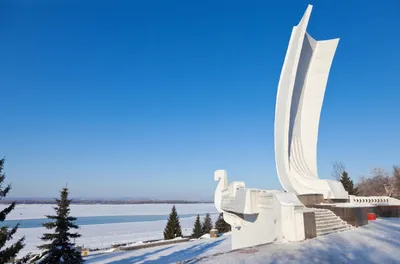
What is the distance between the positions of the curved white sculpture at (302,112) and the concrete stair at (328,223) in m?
2.85

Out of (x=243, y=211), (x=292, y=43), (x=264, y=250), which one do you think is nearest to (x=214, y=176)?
(x=243, y=211)

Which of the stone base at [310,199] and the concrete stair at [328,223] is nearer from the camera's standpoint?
the concrete stair at [328,223]

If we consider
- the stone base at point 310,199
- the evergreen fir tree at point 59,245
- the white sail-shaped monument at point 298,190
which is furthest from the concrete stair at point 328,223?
the evergreen fir tree at point 59,245

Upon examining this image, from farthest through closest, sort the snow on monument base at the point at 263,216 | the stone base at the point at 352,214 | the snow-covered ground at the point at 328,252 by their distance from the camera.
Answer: the stone base at the point at 352,214, the snow on monument base at the point at 263,216, the snow-covered ground at the point at 328,252

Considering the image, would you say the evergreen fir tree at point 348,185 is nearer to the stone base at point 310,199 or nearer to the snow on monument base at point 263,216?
the stone base at point 310,199

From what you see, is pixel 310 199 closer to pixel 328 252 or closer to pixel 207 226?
pixel 328 252

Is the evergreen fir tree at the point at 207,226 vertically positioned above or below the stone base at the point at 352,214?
below

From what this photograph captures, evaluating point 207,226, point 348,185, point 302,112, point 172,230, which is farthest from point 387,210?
A: point 207,226

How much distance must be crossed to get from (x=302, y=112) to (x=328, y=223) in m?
7.70

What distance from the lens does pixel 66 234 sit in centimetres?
1187

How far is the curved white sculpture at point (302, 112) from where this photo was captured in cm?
1218

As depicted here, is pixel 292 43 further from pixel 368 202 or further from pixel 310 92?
pixel 368 202

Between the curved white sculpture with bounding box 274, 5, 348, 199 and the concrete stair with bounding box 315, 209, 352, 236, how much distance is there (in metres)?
2.85

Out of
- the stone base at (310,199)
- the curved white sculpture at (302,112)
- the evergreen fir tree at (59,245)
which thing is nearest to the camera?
the stone base at (310,199)
